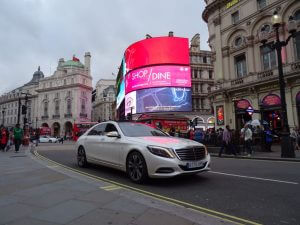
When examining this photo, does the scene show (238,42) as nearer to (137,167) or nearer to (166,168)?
(137,167)

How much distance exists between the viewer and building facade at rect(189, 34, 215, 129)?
48.6 metres

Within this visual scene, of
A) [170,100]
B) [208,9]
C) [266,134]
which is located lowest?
[266,134]

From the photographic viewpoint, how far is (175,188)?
5.34m

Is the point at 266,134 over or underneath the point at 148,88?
underneath

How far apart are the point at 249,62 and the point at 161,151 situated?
22.4 meters

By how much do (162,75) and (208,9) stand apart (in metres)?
14.9

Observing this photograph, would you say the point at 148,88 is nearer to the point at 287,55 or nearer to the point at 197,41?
the point at 197,41

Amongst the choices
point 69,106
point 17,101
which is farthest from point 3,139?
point 17,101

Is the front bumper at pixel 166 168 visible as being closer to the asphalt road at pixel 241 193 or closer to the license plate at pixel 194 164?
the license plate at pixel 194 164

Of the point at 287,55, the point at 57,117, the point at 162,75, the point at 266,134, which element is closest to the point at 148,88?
the point at 162,75

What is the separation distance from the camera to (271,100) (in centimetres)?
2244

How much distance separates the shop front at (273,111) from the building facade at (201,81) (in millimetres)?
24427

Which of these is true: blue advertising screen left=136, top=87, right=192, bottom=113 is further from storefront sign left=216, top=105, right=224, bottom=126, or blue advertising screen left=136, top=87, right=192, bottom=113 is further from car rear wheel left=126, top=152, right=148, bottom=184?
car rear wheel left=126, top=152, right=148, bottom=184

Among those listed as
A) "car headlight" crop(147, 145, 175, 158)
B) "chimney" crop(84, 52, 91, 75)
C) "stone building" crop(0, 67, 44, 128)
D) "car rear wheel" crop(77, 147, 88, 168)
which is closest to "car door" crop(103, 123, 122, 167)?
"car headlight" crop(147, 145, 175, 158)
